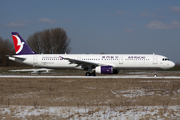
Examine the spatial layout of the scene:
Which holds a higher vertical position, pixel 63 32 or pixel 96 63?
pixel 63 32

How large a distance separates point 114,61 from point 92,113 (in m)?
24.3

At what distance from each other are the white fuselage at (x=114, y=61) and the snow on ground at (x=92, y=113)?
2309 cm

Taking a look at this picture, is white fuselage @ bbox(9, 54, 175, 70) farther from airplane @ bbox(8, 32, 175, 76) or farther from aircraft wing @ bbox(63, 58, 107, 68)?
aircraft wing @ bbox(63, 58, 107, 68)

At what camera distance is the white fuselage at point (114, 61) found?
32719 mm

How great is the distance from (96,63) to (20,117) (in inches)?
962

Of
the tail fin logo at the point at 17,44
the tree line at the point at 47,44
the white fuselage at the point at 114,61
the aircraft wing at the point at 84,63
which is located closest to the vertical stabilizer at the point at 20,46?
the tail fin logo at the point at 17,44

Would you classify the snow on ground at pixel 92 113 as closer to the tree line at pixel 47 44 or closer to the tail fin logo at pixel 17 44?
the tail fin logo at pixel 17 44

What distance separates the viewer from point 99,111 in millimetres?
9352

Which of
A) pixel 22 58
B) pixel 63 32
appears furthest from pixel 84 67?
pixel 63 32

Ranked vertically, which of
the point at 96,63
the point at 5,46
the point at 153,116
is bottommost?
the point at 153,116

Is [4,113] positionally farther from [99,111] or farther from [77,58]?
[77,58]

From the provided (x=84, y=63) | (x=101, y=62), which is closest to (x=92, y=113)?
(x=84, y=63)

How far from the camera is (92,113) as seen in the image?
906 cm

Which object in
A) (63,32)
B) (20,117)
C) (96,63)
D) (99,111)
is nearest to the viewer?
(20,117)
